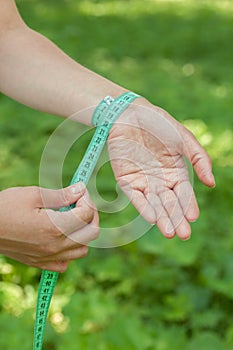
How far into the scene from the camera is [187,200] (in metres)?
1.63

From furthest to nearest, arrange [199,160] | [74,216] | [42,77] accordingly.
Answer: [42,77]
[199,160]
[74,216]

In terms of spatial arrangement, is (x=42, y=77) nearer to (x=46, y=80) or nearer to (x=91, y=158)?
(x=46, y=80)

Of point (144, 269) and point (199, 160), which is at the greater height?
point (199, 160)

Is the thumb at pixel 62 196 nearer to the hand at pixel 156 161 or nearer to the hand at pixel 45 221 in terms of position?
the hand at pixel 45 221

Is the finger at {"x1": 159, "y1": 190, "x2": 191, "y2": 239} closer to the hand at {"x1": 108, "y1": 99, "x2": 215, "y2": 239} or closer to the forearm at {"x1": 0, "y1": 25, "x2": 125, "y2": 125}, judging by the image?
the hand at {"x1": 108, "y1": 99, "x2": 215, "y2": 239}

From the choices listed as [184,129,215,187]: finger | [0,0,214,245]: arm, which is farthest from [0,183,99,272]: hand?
[184,129,215,187]: finger

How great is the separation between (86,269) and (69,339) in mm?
610

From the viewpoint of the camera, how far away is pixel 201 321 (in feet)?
8.93

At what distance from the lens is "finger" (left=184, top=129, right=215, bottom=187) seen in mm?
1663

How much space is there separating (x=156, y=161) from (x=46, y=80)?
331mm

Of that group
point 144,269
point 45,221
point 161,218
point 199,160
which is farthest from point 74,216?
point 144,269

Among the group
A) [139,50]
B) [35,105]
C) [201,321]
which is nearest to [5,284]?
[201,321]

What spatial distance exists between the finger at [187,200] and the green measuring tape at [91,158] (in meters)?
0.20

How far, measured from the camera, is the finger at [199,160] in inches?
65.5
